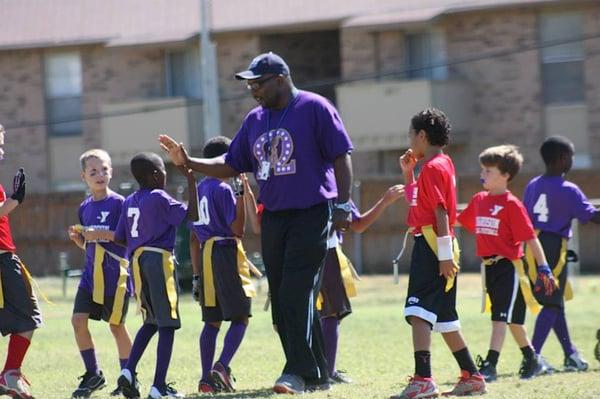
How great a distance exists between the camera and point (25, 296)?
32.4 ft

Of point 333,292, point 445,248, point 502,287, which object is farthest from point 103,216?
point 502,287

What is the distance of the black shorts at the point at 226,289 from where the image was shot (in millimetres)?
10664

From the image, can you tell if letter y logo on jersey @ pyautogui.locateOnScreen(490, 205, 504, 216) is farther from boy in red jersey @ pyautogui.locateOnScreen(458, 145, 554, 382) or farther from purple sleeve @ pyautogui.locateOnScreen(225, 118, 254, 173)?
purple sleeve @ pyautogui.locateOnScreen(225, 118, 254, 173)

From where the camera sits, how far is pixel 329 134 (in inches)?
354

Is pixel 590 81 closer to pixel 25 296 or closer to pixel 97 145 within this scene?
pixel 97 145

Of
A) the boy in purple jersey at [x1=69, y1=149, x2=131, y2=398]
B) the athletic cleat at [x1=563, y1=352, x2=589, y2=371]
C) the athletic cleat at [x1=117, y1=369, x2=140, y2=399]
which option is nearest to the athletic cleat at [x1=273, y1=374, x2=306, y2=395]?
the athletic cleat at [x1=117, y1=369, x2=140, y2=399]

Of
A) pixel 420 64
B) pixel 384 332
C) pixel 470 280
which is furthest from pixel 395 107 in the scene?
pixel 384 332

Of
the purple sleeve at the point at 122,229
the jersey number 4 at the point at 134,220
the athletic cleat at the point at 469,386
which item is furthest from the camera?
the purple sleeve at the point at 122,229

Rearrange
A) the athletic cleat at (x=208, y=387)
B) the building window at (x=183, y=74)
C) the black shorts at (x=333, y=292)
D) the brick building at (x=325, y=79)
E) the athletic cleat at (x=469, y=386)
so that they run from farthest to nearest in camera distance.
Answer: the building window at (x=183, y=74)
the brick building at (x=325, y=79)
the black shorts at (x=333, y=292)
the athletic cleat at (x=208, y=387)
the athletic cleat at (x=469, y=386)

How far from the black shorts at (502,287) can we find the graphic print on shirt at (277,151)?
9.28 ft

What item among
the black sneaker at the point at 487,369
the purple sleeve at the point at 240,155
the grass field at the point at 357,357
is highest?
the purple sleeve at the point at 240,155

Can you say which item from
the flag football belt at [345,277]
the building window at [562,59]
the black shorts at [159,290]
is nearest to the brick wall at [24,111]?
the building window at [562,59]

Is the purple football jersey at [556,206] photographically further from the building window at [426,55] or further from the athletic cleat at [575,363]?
the building window at [426,55]

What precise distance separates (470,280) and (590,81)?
694 cm
